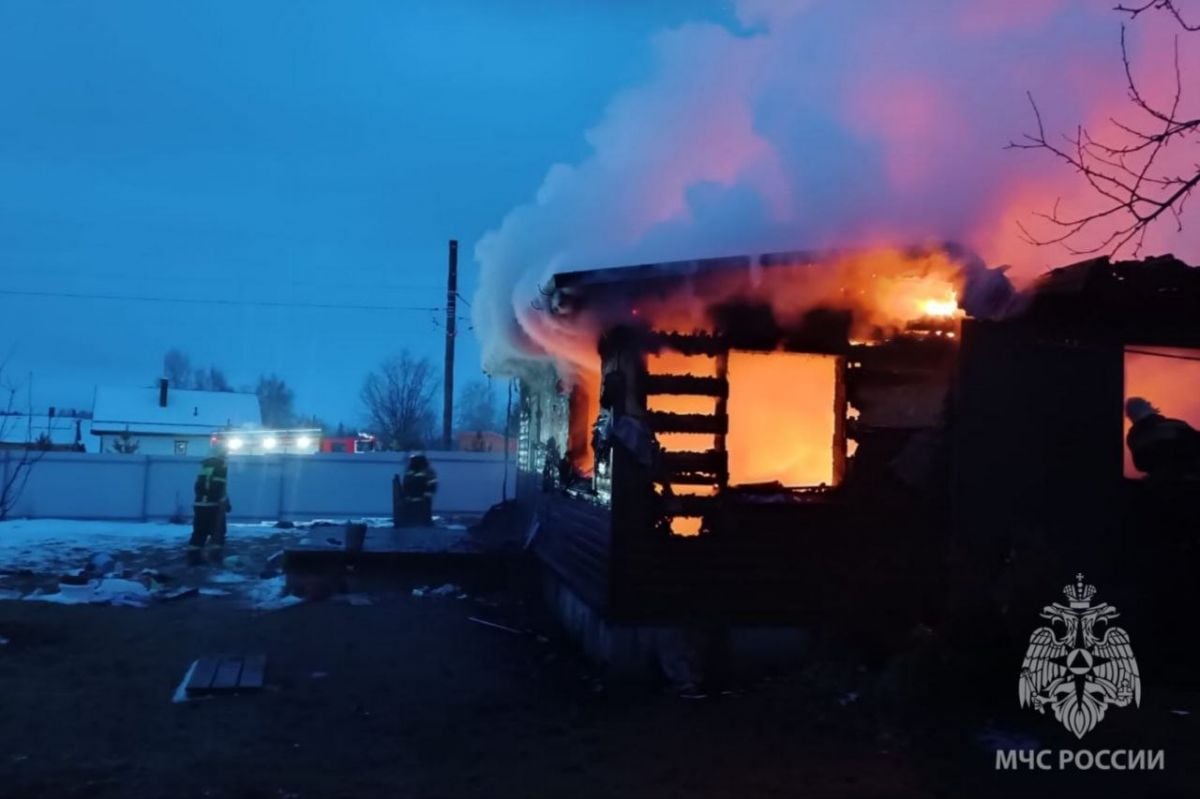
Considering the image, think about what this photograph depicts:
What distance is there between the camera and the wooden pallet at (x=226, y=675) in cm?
777

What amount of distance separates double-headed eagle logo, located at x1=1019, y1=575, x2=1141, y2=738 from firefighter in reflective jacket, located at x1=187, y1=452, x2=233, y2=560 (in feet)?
41.0

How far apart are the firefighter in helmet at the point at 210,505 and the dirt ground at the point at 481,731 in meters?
6.06

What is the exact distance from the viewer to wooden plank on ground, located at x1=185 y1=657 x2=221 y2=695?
7.72 metres

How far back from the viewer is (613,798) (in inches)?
218

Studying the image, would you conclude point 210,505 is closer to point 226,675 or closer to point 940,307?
point 226,675

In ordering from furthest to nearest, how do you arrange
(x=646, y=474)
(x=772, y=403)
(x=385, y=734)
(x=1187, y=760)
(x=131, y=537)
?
1. (x=131, y=537)
2. (x=772, y=403)
3. (x=646, y=474)
4. (x=385, y=734)
5. (x=1187, y=760)

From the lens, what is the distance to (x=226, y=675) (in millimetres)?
8078

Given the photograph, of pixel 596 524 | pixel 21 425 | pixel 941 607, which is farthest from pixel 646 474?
pixel 21 425

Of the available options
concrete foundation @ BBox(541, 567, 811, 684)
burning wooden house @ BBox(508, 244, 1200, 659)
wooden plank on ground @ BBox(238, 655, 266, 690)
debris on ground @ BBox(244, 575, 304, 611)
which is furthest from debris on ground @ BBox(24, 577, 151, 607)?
concrete foundation @ BBox(541, 567, 811, 684)

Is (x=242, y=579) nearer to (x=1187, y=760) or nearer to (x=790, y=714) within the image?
(x=790, y=714)

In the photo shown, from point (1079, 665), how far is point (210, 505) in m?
12.7

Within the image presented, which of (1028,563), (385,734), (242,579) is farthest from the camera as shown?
(242,579)

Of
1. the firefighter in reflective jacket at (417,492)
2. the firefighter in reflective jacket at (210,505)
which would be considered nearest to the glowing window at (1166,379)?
the firefighter in reflective jacket at (417,492)

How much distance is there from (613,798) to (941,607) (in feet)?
12.9
